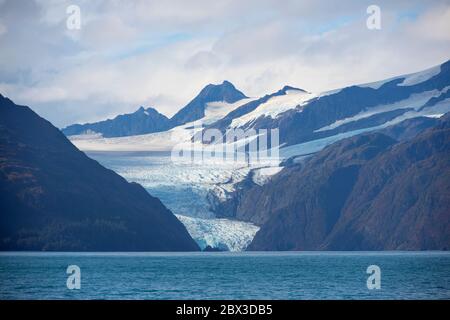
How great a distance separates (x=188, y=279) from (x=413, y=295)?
3635 centimetres

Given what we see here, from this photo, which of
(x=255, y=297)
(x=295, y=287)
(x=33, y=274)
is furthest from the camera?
(x=33, y=274)

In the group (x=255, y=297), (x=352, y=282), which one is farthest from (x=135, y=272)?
(x=255, y=297)

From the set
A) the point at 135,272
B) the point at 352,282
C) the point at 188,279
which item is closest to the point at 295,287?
the point at 352,282

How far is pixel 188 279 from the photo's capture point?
402 feet
